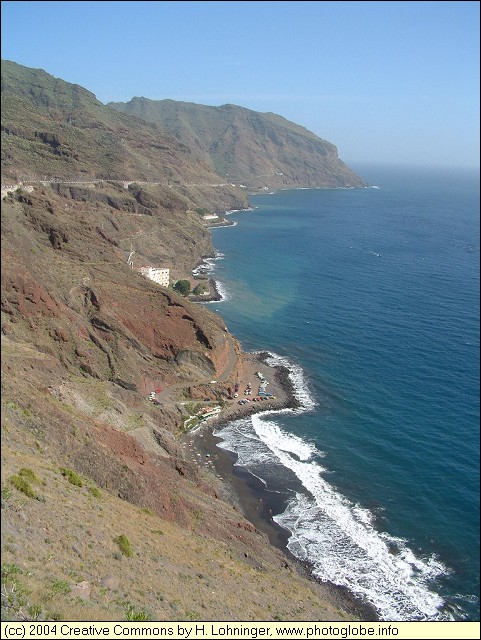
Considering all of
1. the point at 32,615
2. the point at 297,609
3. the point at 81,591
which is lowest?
the point at 297,609

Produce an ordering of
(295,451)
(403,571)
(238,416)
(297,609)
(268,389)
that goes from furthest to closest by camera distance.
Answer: (268,389)
(238,416)
(295,451)
(403,571)
(297,609)

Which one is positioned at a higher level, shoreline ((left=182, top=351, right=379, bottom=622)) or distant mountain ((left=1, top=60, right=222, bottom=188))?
distant mountain ((left=1, top=60, right=222, bottom=188))

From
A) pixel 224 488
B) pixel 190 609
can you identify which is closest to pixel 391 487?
pixel 224 488

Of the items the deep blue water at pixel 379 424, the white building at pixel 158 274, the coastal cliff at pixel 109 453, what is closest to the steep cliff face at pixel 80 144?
the coastal cliff at pixel 109 453

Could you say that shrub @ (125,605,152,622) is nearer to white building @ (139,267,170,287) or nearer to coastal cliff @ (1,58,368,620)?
coastal cliff @ (1,58,368,620)

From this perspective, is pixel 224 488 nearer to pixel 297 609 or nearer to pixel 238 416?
pixel 238 416

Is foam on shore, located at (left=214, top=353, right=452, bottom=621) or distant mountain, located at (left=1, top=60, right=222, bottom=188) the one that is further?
distant mountain, located at (left=1, top=60, right=222, bottom=188)

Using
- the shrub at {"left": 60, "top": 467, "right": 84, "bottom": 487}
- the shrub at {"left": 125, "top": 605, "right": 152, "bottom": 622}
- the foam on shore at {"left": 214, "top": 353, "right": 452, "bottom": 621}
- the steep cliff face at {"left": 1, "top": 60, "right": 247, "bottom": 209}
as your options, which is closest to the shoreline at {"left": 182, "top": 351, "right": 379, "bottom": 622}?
the foam on shore at {"left": 214, "top": 353, "right": 452, "bottom": 621}

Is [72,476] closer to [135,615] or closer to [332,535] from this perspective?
[135,615]

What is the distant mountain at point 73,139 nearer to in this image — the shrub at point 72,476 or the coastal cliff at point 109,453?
the coastal cliff at point 109,453
